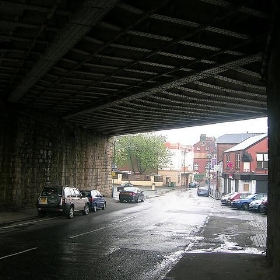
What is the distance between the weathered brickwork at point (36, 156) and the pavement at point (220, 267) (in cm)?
1538

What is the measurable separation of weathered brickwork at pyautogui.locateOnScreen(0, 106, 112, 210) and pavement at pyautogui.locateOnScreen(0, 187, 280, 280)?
15.4 metres

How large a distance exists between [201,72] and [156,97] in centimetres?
570

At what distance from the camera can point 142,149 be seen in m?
89.8

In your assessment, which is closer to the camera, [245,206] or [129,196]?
[245,206]

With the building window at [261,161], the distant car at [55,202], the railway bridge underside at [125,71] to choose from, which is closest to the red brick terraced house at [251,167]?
the building window at [261,161]

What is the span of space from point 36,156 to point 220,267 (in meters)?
19.6

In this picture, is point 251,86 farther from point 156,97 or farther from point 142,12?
point 142,12

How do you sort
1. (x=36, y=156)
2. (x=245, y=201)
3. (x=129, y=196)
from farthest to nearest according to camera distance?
(x=129, y=196) < (x=245, y=201) < (x=36, y=156)

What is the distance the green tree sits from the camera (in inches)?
3529

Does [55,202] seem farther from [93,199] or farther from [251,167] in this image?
[251,167]

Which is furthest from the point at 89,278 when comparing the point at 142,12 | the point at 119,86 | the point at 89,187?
the point at 89,187

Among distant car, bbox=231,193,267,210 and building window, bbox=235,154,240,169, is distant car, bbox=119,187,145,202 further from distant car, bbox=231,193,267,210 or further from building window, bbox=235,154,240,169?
building window, bbox=235,154,240,169

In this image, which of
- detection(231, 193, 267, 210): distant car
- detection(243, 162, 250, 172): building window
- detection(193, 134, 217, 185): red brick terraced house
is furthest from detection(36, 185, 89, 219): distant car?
detection(193, 134, 217, 185): red brick terraced house

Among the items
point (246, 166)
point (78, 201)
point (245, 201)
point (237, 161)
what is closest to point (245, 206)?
point (245, 201)
